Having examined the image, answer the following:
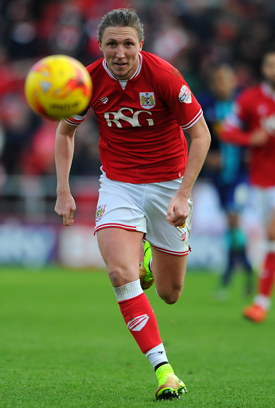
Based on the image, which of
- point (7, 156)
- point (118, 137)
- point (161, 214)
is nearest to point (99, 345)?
point (161, 214)

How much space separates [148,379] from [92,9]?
14.2 m

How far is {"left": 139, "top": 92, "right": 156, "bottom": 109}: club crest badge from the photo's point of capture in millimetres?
4289

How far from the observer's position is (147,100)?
4.30 m

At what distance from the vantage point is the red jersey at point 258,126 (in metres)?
7.92

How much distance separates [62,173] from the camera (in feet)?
14.9

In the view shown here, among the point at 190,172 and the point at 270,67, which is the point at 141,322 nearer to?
the point at 190,172

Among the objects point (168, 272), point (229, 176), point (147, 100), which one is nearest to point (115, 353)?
point (168, 272)

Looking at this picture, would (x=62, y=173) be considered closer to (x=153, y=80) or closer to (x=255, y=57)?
(x=153, y=80)

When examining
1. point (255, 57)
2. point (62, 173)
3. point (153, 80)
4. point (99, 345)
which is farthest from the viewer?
point (255, 57)

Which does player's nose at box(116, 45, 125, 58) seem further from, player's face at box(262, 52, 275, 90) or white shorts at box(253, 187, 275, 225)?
white shorts at box(253, 187, 275, 225)

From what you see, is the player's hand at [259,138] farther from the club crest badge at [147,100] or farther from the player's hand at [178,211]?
the player's hand at [178,211]

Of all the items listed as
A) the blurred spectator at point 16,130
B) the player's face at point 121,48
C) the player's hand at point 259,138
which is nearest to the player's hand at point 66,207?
the player's face at point 121,48

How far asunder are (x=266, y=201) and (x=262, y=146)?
2.33ft

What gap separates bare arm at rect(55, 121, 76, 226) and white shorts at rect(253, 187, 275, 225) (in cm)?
380
